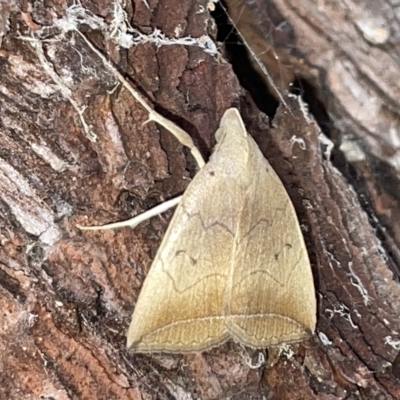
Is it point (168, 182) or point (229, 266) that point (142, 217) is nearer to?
point (168, 182)

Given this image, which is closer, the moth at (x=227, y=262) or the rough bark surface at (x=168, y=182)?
the rough bark surface at (x=168, y=182)

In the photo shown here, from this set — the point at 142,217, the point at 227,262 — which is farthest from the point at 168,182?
the point at 227,262

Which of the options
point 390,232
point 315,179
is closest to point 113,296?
point 315,179

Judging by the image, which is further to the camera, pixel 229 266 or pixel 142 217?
pixel 229 266

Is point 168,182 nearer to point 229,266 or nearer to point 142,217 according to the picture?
point 142,217

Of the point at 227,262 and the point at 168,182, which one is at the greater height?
the point at 168,182

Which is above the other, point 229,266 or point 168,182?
point 168,182
